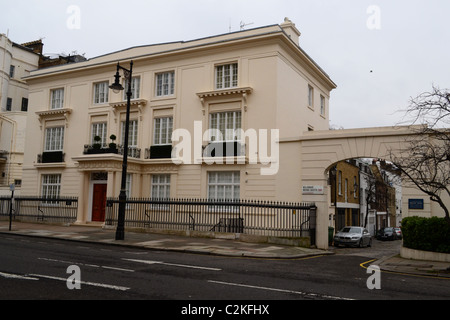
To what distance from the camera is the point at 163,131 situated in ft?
86.0

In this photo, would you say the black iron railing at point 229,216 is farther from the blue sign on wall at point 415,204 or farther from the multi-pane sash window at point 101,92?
the multi-pane sash window at point 101,92

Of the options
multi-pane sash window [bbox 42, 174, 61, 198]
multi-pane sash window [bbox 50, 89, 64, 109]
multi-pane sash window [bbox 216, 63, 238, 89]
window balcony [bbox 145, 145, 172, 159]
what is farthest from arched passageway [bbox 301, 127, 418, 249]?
multi-pane sash window [bbox 50, 89, 64, 109]

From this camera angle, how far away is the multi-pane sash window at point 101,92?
95.0 ft

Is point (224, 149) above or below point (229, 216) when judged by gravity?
above

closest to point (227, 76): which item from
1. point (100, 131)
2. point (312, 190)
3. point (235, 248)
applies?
point (312, 190)

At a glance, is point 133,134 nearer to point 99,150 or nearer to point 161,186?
point 99,150

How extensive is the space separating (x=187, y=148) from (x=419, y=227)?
46.5 ft

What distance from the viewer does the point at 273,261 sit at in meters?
13.5

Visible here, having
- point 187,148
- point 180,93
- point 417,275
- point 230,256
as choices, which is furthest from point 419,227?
point 180,93

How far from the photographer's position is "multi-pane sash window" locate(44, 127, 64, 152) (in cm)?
3025

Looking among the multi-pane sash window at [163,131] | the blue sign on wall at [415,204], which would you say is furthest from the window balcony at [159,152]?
the blue sign on wall at [415,204]

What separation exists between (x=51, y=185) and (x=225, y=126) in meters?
15.0

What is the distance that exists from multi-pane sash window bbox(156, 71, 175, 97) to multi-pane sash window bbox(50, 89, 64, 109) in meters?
9.04

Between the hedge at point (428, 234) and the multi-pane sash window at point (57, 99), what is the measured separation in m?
26.3
